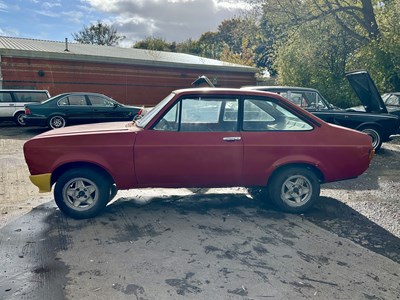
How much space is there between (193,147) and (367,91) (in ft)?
22.6

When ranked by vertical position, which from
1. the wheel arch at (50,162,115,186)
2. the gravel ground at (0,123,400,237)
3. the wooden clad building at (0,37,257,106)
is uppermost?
the wooden clad building at (0,37,257,106)

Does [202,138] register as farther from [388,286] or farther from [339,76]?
[339,76]

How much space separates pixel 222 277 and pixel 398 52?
47.5ft

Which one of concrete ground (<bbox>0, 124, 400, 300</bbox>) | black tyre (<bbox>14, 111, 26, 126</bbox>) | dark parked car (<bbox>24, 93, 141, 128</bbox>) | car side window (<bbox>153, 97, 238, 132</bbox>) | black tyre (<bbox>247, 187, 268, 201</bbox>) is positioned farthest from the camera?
black tyre (<bbox>14, 111, 26, 126</bbox>)

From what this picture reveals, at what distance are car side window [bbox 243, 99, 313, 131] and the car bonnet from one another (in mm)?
5359

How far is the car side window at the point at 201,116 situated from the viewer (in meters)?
4.25

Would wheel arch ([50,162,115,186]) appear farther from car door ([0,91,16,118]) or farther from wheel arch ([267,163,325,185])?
car door ([0,91,16,118])

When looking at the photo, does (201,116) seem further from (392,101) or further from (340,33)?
(340,33)

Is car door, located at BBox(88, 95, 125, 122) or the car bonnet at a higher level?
the car bonnet

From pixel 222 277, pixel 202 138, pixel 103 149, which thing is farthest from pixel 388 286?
pixel 103 149

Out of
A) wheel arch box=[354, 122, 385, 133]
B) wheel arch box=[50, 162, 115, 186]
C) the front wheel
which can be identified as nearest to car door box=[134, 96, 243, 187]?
wheel arch box=[50, 162, 115, 186]

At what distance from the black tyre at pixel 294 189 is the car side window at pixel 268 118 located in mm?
640

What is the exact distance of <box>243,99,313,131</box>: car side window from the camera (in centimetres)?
440

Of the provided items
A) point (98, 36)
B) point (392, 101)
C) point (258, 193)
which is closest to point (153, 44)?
point (98, 36)
